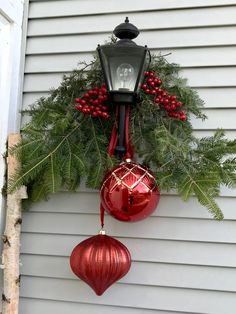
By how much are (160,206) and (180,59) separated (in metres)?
0.75

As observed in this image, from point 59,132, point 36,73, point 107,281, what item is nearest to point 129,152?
point 59,132

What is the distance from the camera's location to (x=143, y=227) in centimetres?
201

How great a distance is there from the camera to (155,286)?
1.97 metres

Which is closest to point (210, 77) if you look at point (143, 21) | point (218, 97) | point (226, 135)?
point (218, 97)

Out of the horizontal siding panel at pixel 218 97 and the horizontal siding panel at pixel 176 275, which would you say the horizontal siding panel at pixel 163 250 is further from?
the horizontal siding panel at pixel 218 97

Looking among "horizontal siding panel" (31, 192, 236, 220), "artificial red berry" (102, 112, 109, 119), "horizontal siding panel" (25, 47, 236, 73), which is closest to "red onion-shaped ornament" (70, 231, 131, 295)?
"horizontal siding panel" (31, 192, 236, 220)

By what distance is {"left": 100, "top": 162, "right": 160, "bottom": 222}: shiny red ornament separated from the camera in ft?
5.59

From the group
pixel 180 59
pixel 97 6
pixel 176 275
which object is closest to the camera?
pixel 176 275

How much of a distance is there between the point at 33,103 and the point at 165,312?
127cm

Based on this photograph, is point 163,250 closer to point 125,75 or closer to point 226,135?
point 226,135

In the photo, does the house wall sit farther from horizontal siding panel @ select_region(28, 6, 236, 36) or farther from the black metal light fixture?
the black metal light fixture

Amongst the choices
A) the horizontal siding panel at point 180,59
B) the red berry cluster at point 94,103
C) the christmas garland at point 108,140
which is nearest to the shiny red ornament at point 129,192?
the christmas garland at point 108,140

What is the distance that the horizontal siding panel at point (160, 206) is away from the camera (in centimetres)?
196

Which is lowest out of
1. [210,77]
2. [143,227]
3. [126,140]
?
[143,227]
